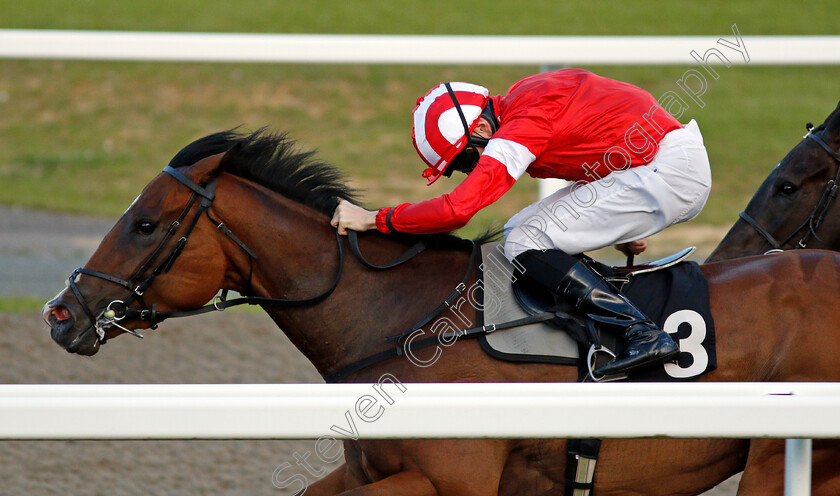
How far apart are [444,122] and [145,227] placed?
90 centimetres

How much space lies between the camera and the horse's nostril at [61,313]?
106 inches

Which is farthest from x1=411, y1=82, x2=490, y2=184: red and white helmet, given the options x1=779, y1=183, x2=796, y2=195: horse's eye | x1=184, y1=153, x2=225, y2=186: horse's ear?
x1=779, y1=183, x2=796, y2=195: horse's eye

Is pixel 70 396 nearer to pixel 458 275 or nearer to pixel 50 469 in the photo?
pixel 458 275

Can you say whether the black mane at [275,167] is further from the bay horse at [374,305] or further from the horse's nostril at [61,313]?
the horse's nostril at [61,313]

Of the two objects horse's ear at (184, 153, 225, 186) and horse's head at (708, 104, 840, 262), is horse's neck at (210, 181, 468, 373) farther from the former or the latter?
horse's head at (708, 104, 840, 262)

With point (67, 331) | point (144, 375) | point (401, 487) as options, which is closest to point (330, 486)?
point (401, 487)

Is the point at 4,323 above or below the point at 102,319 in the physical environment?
below

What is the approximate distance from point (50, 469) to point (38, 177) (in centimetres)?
604

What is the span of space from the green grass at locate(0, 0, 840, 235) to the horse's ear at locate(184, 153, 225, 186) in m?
4.65

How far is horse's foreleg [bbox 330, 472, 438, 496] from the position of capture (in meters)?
2.52

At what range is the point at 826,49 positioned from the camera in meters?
4.58

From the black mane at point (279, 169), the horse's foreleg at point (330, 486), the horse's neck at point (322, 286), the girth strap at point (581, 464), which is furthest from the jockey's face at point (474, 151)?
the horse's foreleg at point (330, 486)

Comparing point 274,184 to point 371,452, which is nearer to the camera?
point 371,452

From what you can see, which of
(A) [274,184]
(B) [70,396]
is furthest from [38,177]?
(B) [70,396]
